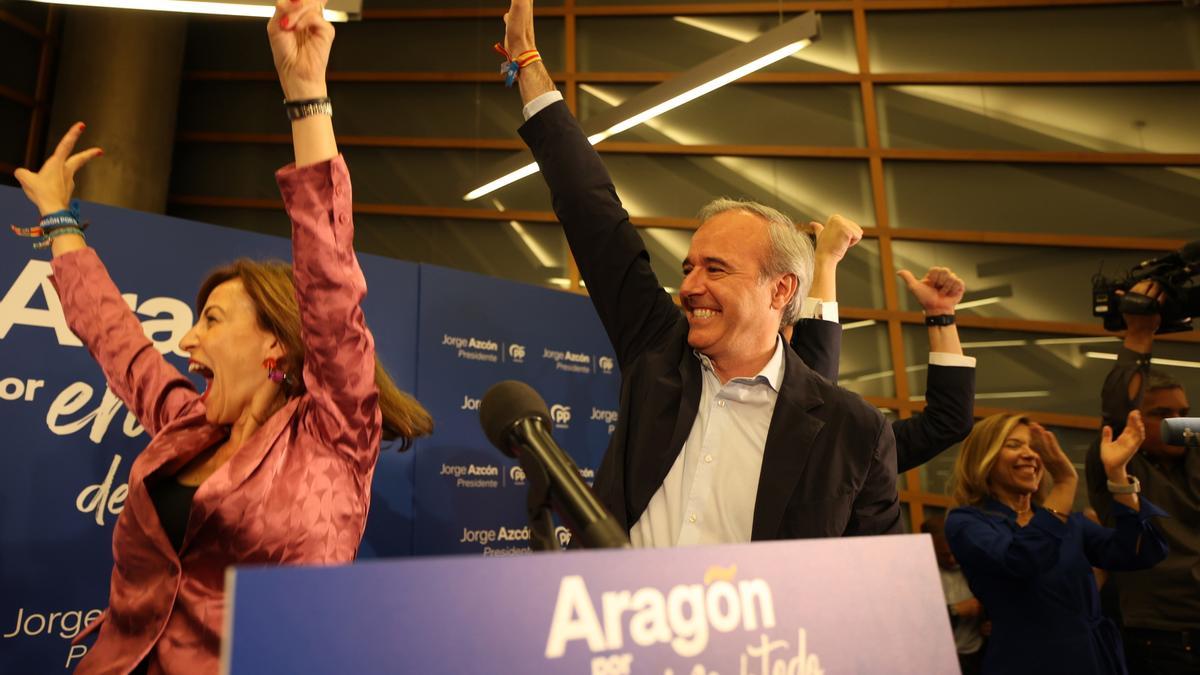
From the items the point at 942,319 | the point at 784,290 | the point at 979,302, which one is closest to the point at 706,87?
the point at 942,319

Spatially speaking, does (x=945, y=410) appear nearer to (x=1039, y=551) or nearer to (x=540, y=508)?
(x=1039, y=551)

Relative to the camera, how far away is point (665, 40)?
6.79 metres

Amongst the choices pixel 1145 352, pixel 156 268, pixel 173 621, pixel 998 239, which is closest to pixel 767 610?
pixel 173 621

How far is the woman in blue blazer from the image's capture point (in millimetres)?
2670

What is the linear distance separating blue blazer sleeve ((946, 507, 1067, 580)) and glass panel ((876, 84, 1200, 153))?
4.18 metres

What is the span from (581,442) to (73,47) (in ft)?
15.6

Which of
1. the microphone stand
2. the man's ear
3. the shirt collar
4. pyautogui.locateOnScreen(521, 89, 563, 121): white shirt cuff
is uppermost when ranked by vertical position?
pyautogui.locateOnScreen(521, 89, 563, 121): white shirt cuff

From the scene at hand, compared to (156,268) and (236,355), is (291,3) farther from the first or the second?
(156,268)

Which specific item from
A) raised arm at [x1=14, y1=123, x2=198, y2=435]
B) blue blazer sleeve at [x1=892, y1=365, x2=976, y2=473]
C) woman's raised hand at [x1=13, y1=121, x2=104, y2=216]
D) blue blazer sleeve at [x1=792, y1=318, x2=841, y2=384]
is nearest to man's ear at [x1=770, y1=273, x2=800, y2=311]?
blue blazer sleeve at [x1=792, y1=318, x2=841, y2=384]

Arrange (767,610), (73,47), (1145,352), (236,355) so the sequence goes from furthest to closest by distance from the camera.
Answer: (73,47) → (1145,352) → (236,355) → (767,610)

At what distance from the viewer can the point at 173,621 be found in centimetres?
146

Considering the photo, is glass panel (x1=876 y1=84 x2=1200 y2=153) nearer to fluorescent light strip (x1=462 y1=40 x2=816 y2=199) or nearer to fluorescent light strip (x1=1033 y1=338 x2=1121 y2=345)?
fluorescent light strip (x1=1033 y1=338 x2=1121 y2=345)

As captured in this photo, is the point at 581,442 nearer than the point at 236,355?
No

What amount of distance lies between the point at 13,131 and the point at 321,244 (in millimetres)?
5865
